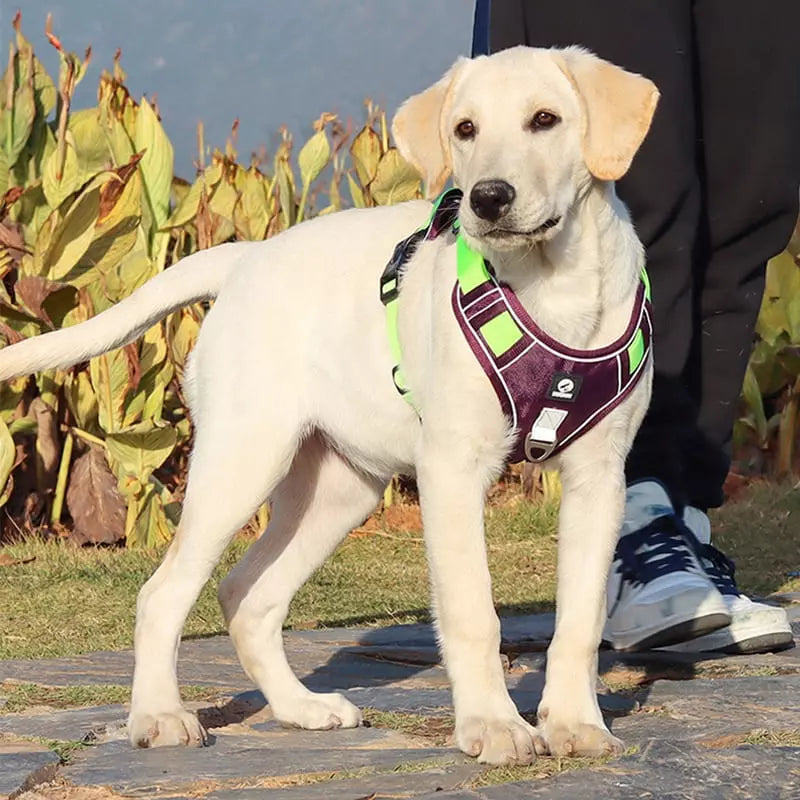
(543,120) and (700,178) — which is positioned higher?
(700,178)

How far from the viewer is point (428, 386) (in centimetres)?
270

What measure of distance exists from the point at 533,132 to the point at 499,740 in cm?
105

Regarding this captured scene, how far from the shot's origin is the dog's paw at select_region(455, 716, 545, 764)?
2.38m

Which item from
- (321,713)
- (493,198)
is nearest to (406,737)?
(321,713)

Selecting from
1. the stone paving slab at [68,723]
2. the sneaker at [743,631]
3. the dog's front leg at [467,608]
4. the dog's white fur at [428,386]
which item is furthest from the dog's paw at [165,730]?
the sneaker at [743,631]

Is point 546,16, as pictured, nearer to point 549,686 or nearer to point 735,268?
point 735,268

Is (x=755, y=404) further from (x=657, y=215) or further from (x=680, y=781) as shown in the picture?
(x=680, y=781)

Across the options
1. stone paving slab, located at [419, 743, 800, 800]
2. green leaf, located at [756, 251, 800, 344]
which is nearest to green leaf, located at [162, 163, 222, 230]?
green leaf, located at [756, 251, 800, 344]

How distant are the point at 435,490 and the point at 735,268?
5.30 feet

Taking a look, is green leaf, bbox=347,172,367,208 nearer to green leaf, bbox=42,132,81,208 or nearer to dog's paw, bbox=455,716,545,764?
green leaf, bbox=42,132,81,208

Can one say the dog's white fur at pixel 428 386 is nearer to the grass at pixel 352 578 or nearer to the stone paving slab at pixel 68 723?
the stone paving slab at pixel 68 723

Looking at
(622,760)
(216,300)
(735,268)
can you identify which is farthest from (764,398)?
(622,760)

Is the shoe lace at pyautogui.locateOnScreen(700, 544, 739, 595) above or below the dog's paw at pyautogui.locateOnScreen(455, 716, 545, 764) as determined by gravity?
above

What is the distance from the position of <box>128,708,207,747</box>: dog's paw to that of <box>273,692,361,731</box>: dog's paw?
0.79ft
